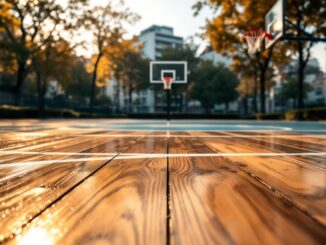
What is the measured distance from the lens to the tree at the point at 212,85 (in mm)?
41469

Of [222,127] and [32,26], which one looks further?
[32,26]

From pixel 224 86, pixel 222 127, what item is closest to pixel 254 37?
pixel 222 127

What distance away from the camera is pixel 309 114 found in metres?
15.4

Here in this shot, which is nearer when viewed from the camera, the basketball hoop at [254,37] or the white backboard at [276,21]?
the white backboard at [276,21]

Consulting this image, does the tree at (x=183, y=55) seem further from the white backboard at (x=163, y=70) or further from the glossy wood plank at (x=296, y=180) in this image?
the glossy wood plank at (x=296, y=180)

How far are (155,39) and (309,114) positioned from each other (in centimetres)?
6340

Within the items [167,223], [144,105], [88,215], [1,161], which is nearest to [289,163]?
[167,223]

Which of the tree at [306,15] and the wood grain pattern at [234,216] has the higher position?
the tree at [306,15]

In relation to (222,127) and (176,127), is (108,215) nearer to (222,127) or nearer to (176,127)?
(176,127)

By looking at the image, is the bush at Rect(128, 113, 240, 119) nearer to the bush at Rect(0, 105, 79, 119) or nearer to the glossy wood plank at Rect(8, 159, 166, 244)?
the bush at Rect(0, 105, 79, 119)

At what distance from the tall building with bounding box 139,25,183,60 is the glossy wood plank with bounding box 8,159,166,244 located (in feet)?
239

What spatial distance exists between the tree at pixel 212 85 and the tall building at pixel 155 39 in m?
31.8

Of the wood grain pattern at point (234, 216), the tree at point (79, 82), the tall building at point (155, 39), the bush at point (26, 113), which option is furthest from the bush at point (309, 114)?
the tall building at point (155, 39)

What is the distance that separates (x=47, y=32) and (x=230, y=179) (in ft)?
77.6
